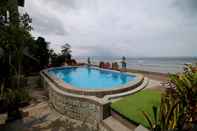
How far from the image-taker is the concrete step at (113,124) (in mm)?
4443

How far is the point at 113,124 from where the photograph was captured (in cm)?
475

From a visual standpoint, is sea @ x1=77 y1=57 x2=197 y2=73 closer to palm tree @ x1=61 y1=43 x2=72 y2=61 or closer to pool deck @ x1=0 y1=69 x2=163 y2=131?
pool deck @ x1=0 y1=69 x2=163 y2=131

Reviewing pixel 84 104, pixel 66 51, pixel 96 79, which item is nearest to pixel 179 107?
pixel 84 104

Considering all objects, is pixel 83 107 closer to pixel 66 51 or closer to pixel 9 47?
pixel 9 47

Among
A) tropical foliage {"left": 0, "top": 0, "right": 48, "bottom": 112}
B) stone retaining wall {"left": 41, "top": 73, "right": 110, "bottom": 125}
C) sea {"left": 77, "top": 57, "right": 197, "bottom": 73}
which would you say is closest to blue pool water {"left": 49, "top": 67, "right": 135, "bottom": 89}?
stone retaining wall {"left": 41, "top": 73, "right": 110, "bottom": 125}

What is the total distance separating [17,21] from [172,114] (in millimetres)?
5443

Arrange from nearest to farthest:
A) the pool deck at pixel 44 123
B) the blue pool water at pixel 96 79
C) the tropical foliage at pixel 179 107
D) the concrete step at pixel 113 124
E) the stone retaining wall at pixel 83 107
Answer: the tropical foliage at pixel 179 107
the concrete step at pixel 113 124
the pool deck at pixel 44 123
the stone retaining wall at pixel 83 107
the blue pool water at pixel 96 79

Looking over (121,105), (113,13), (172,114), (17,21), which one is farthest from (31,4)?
(172,114)

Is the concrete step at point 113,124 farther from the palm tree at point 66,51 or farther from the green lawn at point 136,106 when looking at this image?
the palm tree at point 66,51

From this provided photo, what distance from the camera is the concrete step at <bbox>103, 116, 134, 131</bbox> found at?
175 inches

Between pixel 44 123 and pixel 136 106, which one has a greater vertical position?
pixel 136 106

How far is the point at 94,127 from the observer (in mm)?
5375

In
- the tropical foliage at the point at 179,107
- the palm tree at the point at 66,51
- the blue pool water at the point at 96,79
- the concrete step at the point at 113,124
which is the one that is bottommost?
the concrete step at the point at 113,124

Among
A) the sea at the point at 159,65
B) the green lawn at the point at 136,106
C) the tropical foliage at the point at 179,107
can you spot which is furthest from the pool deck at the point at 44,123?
the sea at the point at 159,65
